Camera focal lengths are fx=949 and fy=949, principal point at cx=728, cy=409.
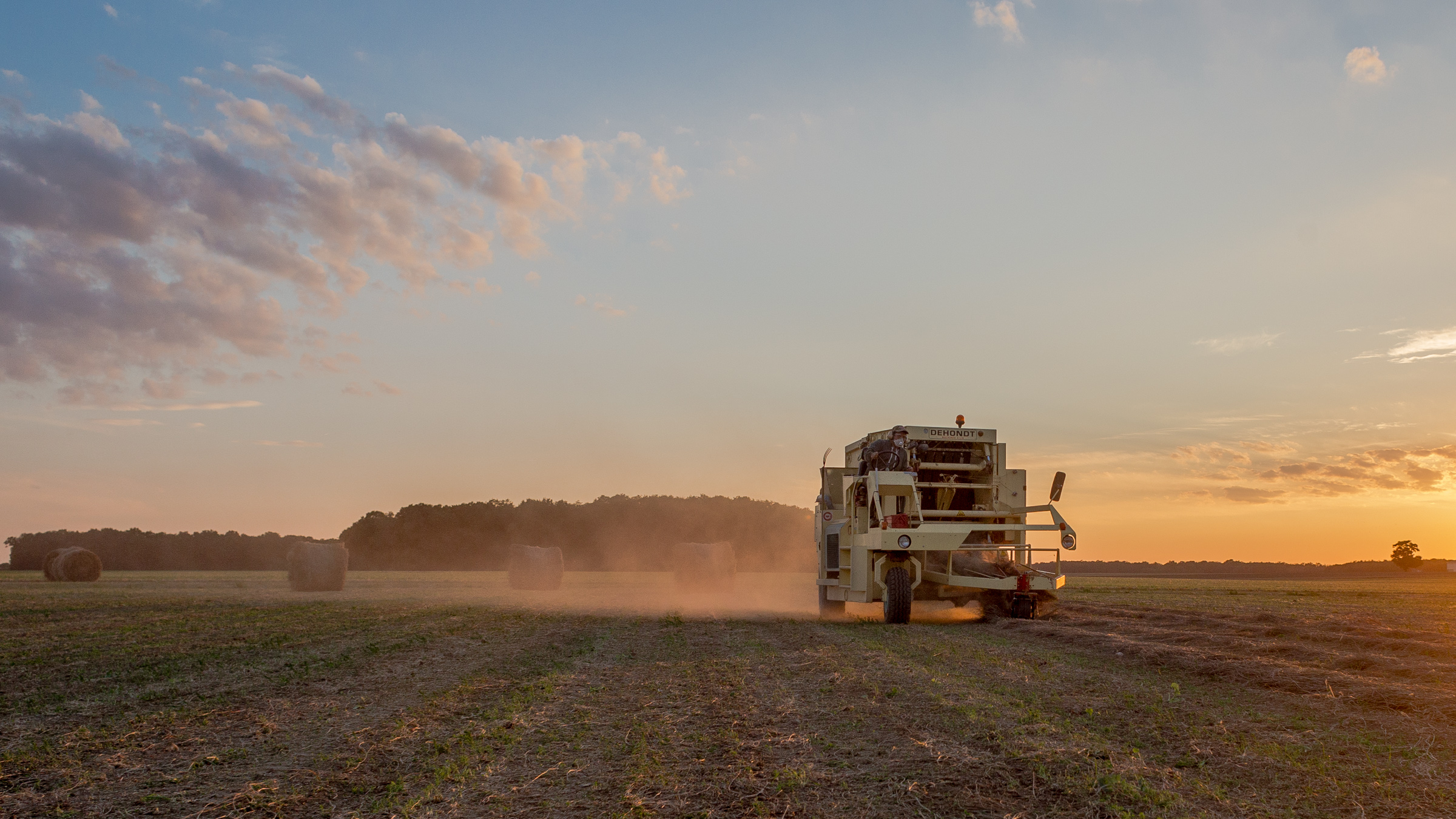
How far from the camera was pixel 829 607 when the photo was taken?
21.0 meters

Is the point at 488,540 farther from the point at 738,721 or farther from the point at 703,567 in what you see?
the point at 738,721

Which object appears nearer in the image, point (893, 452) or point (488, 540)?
point (893, 452)

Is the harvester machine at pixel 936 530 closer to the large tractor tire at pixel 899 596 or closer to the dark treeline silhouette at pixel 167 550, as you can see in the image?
the large tractor tire at pixel 899 596

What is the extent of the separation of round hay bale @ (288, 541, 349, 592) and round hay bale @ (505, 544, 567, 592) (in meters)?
6.66

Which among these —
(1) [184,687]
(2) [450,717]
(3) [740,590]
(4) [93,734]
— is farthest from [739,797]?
(3) [740,590]

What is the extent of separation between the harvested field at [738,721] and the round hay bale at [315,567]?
20.2 meters

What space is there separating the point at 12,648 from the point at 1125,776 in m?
15.7

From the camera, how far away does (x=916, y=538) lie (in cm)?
1761

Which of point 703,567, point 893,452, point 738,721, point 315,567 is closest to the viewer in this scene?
point 738,721

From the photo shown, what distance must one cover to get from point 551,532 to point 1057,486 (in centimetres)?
7526

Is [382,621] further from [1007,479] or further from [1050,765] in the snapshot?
[1050,765]

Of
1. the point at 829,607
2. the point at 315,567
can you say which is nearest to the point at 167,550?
the point at 315,567

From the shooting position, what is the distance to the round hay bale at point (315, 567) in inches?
1438

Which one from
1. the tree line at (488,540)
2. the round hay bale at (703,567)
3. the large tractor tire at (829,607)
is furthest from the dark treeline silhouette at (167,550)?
the large tractor tire at (829,607)
